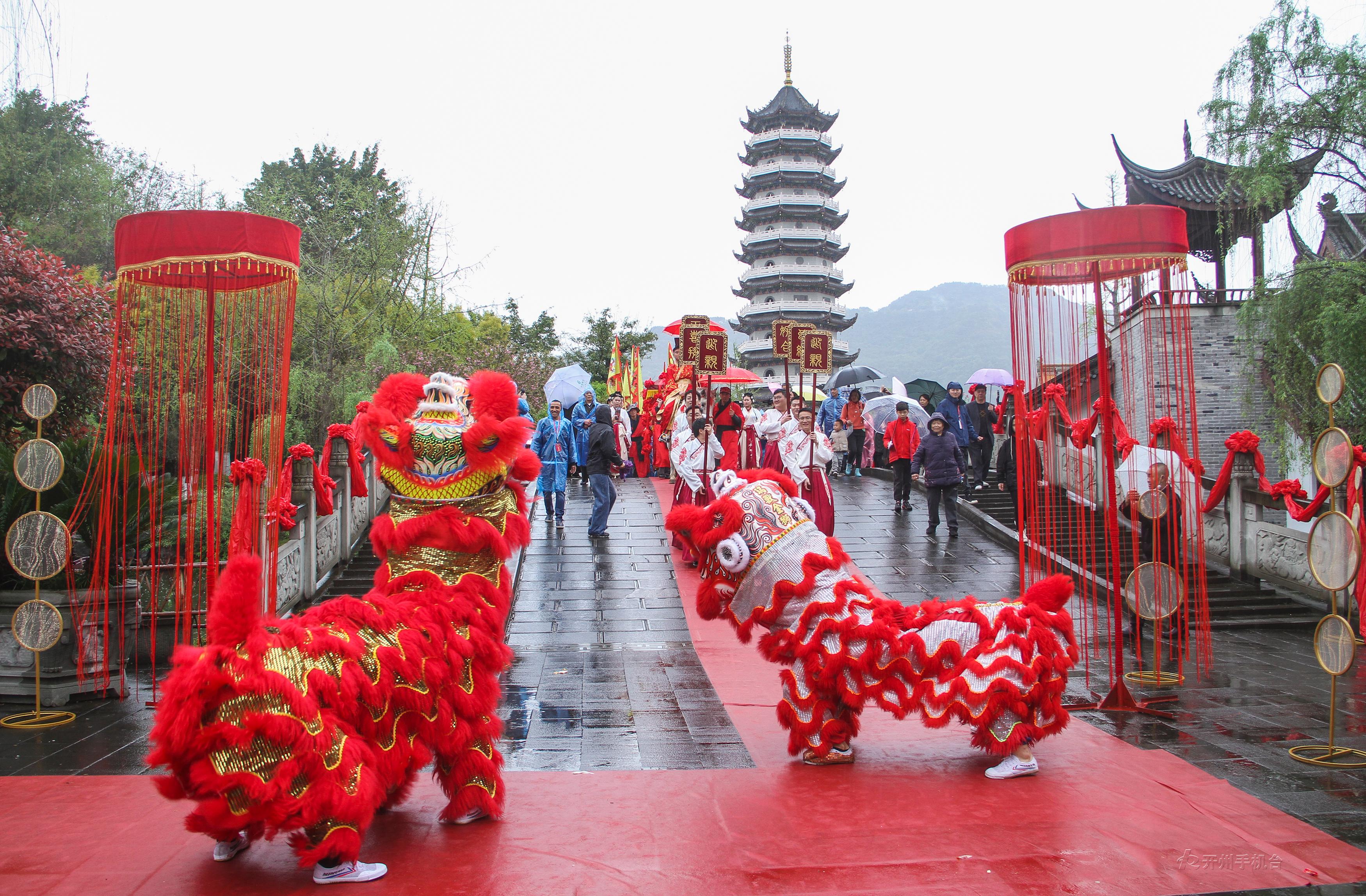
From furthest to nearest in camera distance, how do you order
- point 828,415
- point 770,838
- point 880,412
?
point 880,412 → point 828,415 → point 770,838

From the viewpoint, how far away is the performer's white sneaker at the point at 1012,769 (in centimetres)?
379

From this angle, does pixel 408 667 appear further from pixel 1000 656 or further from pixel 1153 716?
pixel 1153 716

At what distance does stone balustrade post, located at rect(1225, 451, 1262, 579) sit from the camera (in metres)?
8.49

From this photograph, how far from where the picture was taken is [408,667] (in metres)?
2.98

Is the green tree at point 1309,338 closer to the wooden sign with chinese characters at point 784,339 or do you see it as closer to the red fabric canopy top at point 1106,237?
the wooden sign with chinese characters at point 784,339

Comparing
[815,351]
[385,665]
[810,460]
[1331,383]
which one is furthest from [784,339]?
[385,665]

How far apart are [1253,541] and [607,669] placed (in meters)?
6.38

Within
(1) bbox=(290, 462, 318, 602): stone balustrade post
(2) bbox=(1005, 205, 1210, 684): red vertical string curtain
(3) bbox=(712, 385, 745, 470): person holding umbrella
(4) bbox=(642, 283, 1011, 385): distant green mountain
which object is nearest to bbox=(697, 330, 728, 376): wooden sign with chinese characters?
(3) bbox=(712, 385, 745, 470): person holding umbrella

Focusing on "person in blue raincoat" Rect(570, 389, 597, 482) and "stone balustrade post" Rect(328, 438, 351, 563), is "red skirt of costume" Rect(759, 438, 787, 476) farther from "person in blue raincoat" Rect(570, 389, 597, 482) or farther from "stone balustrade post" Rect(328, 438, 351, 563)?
"stone balustrade post" Rect(328, 438, 351, 563)

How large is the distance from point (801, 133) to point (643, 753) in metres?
41.1

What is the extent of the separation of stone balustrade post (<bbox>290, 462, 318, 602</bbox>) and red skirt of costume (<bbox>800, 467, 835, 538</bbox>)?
4.64 metres

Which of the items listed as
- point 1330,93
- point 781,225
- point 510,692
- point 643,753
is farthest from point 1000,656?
point 781,225

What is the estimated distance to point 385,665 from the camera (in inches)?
116

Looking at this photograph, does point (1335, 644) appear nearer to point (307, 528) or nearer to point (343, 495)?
point (307, 528)
